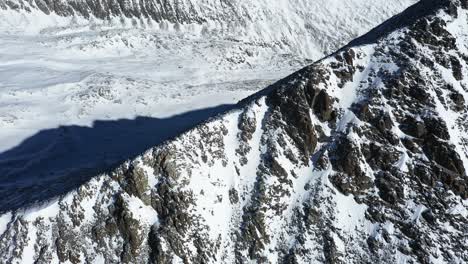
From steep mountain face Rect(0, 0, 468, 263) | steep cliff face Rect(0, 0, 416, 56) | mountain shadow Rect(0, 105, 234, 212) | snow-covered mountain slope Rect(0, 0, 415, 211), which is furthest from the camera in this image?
steep cliff face Rect(0, 0, 416, 56)

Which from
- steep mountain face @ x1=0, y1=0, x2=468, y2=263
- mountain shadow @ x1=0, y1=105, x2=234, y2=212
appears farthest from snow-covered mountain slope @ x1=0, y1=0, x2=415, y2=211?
steep mountain face @ x1=0, y1=0, x2=468, y2=263

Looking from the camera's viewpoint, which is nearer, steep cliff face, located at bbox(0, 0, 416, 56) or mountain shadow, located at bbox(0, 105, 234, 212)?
mountain shadow, located at bbox(0, 105, 234, 212)

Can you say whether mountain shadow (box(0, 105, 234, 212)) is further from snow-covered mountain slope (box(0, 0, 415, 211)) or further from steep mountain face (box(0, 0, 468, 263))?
steep mountain face (box(0, 0, 468, 263))

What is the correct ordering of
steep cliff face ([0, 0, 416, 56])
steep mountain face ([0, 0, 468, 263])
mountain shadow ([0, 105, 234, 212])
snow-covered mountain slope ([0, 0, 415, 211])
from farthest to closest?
steep cliff face ([0, 0, 416, 56])
snow-covered mountain slope ([0, 0, 415, 211])
mountain shadow ([0, 105, 234, 212])
steep mountain face ([0, 0, 468, 263])

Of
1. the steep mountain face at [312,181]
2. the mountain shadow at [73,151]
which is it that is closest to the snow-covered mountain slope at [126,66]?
the mountain shadow at [73,151]

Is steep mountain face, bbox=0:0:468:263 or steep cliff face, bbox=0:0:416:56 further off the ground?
steep cliff face, bbox=0:0:416:56

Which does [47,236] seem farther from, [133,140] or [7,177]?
[133,140]

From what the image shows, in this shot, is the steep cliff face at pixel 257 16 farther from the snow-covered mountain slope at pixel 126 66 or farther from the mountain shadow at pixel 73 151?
the mountain shadow at pixel 73 151
